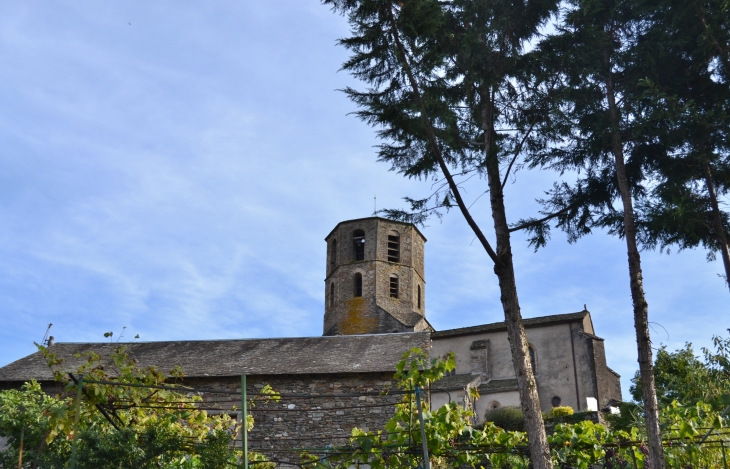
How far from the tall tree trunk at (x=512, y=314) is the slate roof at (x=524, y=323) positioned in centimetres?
1926

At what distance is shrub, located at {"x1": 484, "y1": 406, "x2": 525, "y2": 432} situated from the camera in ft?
74.3

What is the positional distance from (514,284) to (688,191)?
137 inches

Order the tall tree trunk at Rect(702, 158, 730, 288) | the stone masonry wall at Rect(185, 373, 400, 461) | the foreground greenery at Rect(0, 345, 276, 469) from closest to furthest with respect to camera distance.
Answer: the foreground greenery at Rect(0, 345, 276, 469)
the tall tree trunk at Rect(702, 158, 730, 288)
the stone masonry wall at Rect(185, 373, 400, 461)

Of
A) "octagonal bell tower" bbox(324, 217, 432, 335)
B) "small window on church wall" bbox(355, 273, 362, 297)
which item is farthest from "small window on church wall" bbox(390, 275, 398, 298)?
"small window on church wall" bbox(355, 273, 362, 297)

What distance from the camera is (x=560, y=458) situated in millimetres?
9203

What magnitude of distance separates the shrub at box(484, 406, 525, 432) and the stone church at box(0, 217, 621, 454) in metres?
1.57

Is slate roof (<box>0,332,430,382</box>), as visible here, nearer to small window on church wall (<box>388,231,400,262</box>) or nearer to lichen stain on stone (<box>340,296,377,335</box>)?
lichen stain on stone (<box>340,296,377,335</box>)

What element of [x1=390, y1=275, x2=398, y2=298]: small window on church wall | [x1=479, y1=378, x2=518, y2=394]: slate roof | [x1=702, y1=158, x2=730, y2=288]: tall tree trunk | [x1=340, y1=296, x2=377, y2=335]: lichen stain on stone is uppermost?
[x1=390, y1=275, x2=398, y2=298]: small window on church wall

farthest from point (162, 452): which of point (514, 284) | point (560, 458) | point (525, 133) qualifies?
point (525, 133)

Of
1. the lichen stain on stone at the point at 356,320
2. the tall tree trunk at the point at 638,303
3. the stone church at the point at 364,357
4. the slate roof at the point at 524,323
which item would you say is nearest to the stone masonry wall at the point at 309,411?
the stone church at the point at 364,357

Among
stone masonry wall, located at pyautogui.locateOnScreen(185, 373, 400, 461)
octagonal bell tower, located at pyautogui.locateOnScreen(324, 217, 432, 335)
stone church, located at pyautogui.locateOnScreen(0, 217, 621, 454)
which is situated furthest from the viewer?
octagonal bell tower, located at pyautogui.locateOnScreen(324, 217, 432, 335)

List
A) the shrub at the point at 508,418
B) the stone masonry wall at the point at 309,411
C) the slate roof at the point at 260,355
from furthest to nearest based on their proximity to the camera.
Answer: the shrub at the point at 508,418 → the slate roof at the point at 260,355 → the stone masonry wall at the point at 309,411

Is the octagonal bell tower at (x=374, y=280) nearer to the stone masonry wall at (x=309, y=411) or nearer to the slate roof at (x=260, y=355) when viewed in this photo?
the slate roof at (x=260, y=355)

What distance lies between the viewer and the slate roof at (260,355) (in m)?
16.3
